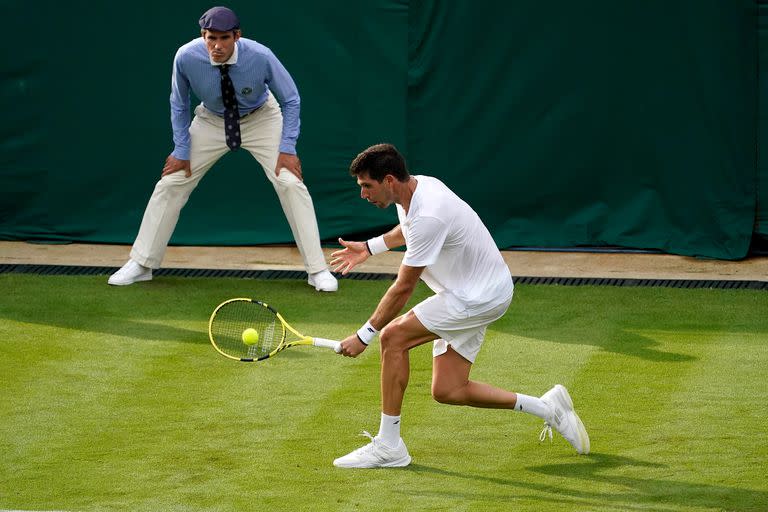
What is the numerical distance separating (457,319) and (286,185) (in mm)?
3883

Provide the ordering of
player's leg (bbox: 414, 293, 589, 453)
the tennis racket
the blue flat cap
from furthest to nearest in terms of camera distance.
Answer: the blue flat cap → the tennis racket → player's leg (bbox: 414, 293, 589, 453)

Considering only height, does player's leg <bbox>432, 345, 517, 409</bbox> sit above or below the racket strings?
above

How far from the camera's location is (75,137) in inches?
467

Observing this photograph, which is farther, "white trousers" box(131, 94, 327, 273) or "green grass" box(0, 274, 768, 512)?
"white trousers" box(131, 94, 327, 273)

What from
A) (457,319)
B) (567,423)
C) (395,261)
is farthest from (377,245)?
(395,261)

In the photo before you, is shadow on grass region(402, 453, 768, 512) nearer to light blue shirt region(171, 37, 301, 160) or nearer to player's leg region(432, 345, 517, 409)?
player's leg region(432, 345, 517, 409)

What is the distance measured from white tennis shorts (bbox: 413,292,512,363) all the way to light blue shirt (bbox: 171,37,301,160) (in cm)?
370

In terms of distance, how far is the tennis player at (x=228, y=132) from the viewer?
9.87 metres

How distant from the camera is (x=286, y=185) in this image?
1023 centimetres

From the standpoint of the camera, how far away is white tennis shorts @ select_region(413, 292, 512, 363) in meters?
6.55

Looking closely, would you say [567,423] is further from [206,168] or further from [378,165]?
[206,168]

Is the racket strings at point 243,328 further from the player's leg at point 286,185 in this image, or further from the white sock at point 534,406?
the player's leg at point 286,185

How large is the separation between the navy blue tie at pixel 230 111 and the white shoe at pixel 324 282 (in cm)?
109

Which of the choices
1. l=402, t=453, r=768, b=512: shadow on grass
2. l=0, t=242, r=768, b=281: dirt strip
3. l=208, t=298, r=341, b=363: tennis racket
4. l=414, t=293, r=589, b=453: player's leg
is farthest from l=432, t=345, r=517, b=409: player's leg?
l=0, t=242, r=768, b=281: dirt strip
